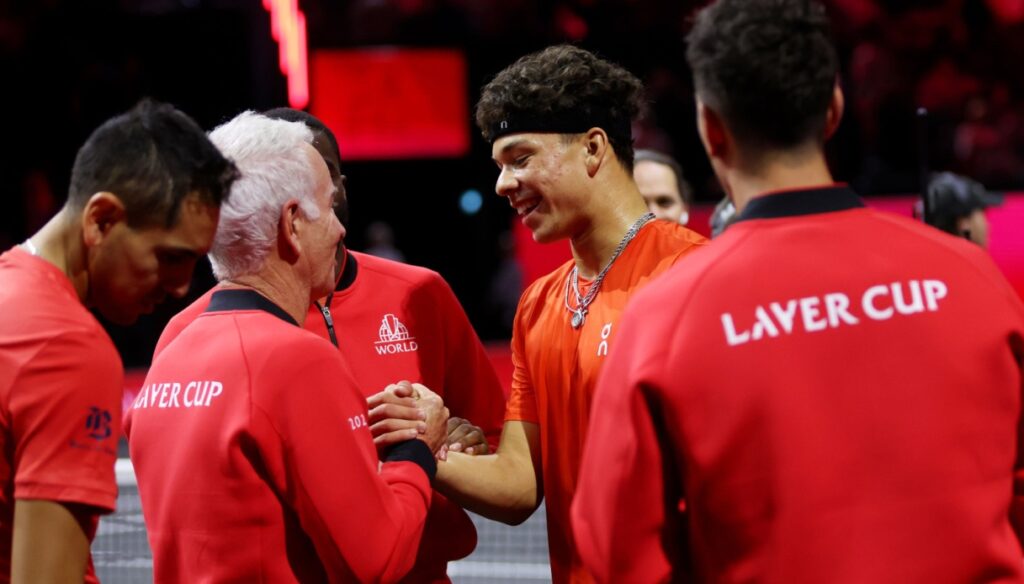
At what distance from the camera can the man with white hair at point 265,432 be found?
235cm

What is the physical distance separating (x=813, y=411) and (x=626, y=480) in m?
0.32

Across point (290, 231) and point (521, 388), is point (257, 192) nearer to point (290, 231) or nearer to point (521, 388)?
point (290, 231)

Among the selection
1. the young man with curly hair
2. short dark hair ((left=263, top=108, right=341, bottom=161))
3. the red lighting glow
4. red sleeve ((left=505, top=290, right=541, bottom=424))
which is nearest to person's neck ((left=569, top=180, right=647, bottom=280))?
the young man with curly hair

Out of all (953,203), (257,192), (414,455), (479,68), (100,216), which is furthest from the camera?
(479,68)

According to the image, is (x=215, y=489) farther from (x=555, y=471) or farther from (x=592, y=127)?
(x=592, y=127)

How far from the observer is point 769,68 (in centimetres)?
192

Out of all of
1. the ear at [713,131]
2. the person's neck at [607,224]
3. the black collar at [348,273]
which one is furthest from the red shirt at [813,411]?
the black collar at [348,273]

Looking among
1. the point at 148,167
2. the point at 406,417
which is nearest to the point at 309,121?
the point at 406,417

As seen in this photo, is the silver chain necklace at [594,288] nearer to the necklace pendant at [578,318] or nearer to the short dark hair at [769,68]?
the necklace pendant at [578,318]

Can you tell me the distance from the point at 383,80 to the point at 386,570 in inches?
439

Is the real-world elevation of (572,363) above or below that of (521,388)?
above

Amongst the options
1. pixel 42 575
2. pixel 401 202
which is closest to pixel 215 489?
pixel 42 575

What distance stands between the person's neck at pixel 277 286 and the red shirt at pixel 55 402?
48 centimetres

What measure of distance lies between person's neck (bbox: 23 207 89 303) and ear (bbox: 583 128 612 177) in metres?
1.45
